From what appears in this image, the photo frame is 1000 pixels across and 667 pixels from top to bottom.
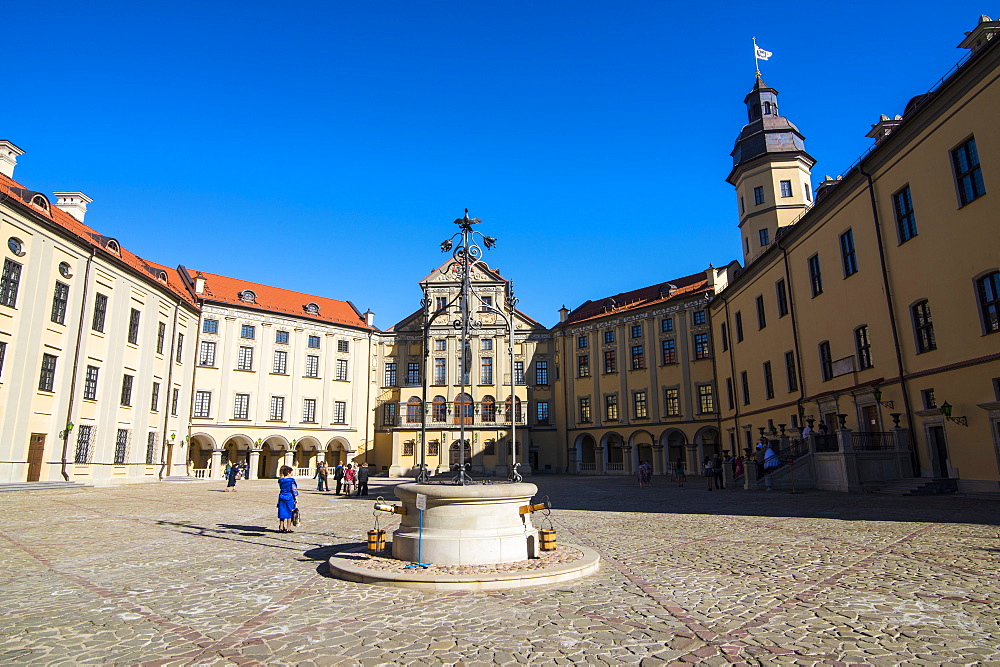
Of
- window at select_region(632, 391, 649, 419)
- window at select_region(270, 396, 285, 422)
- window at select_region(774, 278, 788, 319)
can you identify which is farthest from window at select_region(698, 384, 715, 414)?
window at select_region(270, 396, 285, 422)

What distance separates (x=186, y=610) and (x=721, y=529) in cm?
1107

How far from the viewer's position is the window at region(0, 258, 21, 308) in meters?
27.3

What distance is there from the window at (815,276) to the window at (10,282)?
37061mm

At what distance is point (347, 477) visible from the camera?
29.8m

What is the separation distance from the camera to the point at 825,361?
28359 millimetres

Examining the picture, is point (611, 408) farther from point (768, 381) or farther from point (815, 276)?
point (815, 276)

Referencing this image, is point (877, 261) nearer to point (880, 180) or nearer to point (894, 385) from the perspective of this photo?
point (880, 180)

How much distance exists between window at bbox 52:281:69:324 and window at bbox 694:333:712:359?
39146mm

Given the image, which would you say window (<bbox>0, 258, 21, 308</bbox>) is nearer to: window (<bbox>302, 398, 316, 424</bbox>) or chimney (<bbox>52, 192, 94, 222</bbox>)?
chimney (<bbox>52, 192, 94, 222</bbox>)

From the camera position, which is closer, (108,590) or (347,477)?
(108,590)

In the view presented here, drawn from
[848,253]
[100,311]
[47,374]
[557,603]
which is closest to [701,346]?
[848,253]

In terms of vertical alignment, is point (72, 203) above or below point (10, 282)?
above

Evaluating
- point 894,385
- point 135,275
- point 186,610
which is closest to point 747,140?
point 894,385

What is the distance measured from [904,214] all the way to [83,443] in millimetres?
38900
